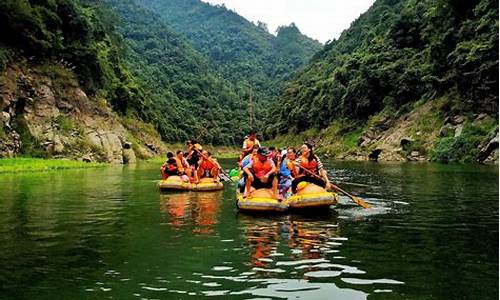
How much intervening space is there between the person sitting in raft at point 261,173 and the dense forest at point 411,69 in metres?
39.4

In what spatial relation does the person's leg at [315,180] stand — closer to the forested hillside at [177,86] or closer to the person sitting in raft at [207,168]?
the person sitting in raft at [207,168]

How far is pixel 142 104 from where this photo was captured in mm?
86938

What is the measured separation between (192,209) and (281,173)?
3085 mm

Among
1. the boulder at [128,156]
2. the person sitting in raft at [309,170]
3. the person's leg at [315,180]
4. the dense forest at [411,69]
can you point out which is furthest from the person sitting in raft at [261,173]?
the boulder at [128,156]

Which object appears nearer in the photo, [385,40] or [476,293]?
[476,293]

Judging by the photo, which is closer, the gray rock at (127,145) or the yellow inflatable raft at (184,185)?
the yellow inflatable raft at (184,185)

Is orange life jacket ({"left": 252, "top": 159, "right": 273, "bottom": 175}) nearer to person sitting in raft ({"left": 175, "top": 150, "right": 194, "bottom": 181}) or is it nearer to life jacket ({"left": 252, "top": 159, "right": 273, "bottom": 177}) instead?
life jacket ({"left": 252, "top": 159, "right": 273, "bottom": 177})

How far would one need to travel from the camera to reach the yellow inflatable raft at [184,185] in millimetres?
23406

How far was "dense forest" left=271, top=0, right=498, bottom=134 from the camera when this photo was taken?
5253cm

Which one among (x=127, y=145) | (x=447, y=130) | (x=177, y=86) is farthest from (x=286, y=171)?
(x=177, y=86)

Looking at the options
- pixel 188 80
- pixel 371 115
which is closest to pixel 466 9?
pixel 371 115

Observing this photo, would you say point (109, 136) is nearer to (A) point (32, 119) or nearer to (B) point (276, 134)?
(A) point (32, 119)

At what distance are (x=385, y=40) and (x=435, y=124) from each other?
2881 centimetres

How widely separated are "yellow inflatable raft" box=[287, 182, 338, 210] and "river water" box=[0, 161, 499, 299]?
0.41m
